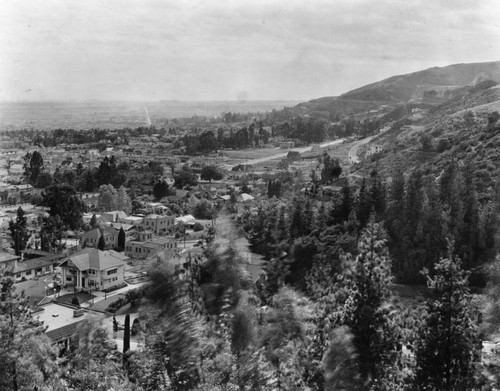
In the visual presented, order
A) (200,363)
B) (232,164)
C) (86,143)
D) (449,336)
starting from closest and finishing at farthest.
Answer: (449,336) → (200,363) → (232,164) → (86,143)

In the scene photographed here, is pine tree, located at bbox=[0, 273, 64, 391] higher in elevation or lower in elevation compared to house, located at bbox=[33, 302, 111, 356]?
higher

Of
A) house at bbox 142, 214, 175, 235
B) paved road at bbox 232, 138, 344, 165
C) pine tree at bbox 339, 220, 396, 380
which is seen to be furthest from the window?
paved road at bbox 232, 138, 344, 165

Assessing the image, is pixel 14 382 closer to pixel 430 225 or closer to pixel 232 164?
pixel 430 225

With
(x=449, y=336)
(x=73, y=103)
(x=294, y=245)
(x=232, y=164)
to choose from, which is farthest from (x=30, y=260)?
(x=73, y=103)

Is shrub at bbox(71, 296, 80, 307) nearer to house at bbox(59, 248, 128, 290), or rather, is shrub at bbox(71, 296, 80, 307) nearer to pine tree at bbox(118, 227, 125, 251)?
house at bbox(59, 248, 128, 290)

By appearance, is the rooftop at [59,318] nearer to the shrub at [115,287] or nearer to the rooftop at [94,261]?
the shrub at [115,287]

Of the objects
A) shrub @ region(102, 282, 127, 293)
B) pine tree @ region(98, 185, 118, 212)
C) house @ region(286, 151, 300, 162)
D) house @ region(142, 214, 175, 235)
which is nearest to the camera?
shrub @ region(102, 282, 127, 293)

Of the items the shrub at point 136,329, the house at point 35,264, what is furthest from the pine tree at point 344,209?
the shrub at point 136,329
